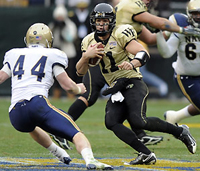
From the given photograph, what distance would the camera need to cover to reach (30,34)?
194 inches

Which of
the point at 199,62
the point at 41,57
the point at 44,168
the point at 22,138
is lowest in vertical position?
the point at 22,138

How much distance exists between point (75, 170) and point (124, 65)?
0.98 metres

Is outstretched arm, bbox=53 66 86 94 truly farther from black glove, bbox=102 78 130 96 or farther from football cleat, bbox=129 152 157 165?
football cleat, bbox=129 152 157 165

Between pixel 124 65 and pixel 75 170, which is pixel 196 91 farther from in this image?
pixel 75 170

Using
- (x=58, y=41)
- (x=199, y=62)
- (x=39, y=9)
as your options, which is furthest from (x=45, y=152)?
(x=39, y=9)

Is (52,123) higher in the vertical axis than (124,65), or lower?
lower

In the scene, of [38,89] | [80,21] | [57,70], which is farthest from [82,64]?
[80,21]

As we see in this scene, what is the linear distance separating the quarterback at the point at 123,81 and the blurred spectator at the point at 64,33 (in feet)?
22.9

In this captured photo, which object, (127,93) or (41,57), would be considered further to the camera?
(127,93)

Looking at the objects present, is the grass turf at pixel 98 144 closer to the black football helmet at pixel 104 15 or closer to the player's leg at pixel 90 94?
the player's leg at pixel 90 94

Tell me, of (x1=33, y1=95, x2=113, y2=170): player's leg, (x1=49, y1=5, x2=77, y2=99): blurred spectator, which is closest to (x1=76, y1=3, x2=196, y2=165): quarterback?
(x1=33, y1=95, x2=113, y2=170): player's leg

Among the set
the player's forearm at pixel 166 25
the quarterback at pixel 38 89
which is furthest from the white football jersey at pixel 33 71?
the player's forearm at pixel 166 25

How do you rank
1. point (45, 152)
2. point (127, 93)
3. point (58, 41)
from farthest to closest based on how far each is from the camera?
point (58, 41) < point (45, 152) < point (127, 93)

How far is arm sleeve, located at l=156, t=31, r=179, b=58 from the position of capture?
20.5 feet
